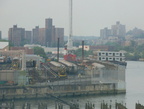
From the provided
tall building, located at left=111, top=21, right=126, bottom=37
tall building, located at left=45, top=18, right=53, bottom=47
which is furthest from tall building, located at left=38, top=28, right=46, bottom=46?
tall building, located at left=111, top=21, right=126, bottom=37

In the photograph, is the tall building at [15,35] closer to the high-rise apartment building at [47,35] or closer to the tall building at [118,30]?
the high-rise apartment building at [47,35]

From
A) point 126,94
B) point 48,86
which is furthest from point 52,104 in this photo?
point 126,94

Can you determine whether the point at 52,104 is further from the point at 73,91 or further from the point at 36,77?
the point at 36,77

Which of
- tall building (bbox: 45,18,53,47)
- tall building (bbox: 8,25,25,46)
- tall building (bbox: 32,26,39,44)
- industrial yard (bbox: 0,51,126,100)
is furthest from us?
tall building (bbox: 32,26,39,44)

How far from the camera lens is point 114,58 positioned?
1307 inches

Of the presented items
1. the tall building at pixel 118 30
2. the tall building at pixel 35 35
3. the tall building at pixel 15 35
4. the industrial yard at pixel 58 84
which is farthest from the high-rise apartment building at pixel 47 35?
the industrial yard at pixel 58 84

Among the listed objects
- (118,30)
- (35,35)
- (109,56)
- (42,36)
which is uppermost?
(118,30)

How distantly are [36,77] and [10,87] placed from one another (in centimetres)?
305

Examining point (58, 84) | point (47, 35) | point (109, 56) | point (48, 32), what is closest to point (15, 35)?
point (47, 35)

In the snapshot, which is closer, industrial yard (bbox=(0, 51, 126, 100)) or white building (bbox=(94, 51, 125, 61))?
industrial yard (bbox=(0, 51, 126, 100))

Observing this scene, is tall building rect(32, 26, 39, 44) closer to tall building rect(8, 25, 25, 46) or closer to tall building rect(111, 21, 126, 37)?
tall building rect(8, 25, 25, 46)

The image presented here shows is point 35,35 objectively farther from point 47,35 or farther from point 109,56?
point 109,56

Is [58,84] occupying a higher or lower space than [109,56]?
lower

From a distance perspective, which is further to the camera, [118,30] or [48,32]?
[118,30]
